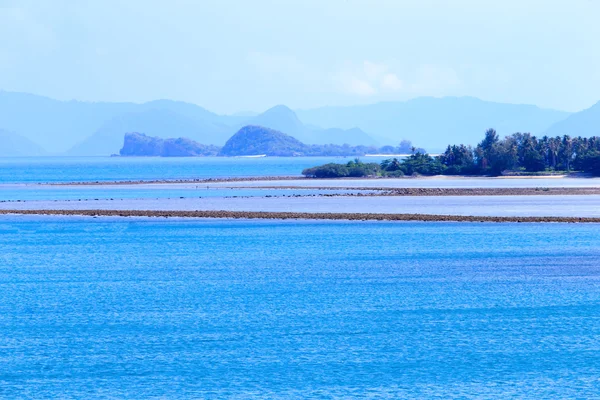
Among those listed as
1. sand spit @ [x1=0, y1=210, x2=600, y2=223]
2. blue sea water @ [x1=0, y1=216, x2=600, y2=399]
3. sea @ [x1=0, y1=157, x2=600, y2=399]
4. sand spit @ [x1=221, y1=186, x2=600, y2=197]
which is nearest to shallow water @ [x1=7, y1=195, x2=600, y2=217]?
sand spit @ [x1=221, y1=186, x2=600, y2=197]

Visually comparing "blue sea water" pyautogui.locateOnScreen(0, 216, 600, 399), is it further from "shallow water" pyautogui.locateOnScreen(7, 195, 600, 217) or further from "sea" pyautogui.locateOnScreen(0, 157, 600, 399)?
"shallow water" pyautogui.locateOnScreen(7, 195, 600, 217)

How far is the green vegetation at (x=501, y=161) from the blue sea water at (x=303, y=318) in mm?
72715

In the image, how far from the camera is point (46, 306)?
28672 millimetres

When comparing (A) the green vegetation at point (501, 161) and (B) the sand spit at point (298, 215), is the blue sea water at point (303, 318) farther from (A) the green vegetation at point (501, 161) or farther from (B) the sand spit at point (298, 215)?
(A) the green vegetation at point (501, 161)

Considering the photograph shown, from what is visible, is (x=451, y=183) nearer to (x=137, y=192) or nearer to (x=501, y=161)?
(x=501, y=161)

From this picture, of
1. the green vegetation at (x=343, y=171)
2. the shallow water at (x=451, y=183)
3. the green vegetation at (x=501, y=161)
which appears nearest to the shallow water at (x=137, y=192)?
the shallow water at (x=451, y=183)

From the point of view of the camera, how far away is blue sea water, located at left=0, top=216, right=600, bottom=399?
20062mm

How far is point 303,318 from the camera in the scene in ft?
86.4

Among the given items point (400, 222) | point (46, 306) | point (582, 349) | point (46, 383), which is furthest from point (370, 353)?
point (400, 222)

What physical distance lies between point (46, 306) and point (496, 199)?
1986 inches

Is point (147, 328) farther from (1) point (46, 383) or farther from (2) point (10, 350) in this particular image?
(1) point (46, 383)

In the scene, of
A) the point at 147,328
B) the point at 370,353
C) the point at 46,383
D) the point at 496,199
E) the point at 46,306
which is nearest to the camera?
the point at 46,383

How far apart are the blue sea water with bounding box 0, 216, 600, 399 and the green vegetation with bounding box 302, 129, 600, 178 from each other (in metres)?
72.7

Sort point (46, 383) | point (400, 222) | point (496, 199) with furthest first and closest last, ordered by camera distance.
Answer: point (496, 199) < point (400, 222) < point (46, 383)
